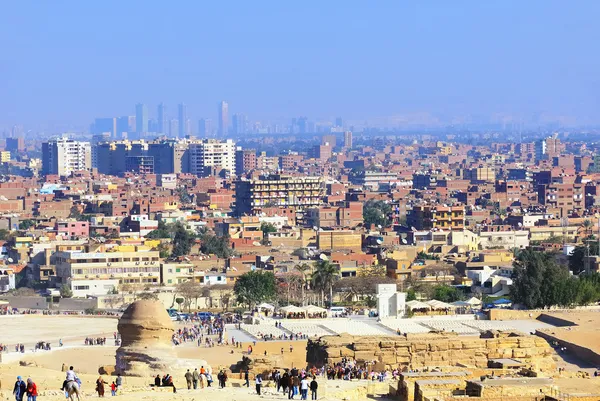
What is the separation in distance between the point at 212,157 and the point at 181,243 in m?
113

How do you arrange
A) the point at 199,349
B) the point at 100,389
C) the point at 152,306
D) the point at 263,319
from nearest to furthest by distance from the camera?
the point at 100,389 < the point at 152,306 < the point at 199,349 < the point at 263,319

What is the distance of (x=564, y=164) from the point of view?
200 meters

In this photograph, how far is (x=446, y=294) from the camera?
5891cm

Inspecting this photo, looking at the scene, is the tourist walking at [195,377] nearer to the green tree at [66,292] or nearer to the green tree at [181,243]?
the green tree at [66,292]

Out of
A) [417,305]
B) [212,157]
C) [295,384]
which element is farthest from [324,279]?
[212,157]

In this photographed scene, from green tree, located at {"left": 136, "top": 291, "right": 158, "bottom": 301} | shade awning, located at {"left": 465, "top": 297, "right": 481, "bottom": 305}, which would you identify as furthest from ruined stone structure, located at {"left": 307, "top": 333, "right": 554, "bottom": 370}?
green tree, located at {"left": 136, "top": 291, "right": 158, "bottom": 301}

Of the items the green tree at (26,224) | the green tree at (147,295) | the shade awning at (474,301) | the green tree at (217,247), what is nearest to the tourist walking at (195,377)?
the shade awning at (474,301)

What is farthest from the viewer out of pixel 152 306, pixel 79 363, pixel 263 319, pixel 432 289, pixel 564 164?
pixel 564 164

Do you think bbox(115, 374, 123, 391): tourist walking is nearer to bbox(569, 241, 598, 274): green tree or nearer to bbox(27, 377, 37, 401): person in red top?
bbox(27, 377, 37, 401): person in red top

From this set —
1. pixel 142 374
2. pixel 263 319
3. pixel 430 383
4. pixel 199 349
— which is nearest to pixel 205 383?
pixel 142 374

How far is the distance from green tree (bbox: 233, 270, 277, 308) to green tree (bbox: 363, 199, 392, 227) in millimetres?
41047

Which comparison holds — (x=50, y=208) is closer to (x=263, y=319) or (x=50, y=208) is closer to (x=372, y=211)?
(x=372, y=211)

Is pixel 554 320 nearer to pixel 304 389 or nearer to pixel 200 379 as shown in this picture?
pixel 200 379

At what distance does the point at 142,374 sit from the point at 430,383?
16.8ft
